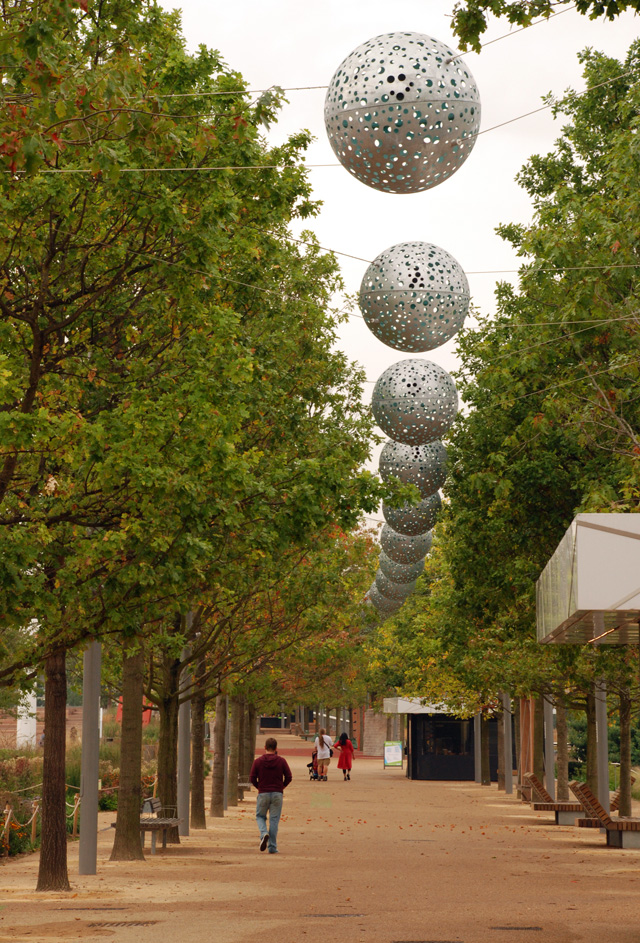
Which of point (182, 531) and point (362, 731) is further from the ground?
point (182, 531)

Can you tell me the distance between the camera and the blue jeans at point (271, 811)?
1828 centimetres

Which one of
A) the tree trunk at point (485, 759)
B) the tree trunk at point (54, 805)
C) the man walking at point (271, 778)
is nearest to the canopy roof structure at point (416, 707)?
the tree trunk at point (485, 759)

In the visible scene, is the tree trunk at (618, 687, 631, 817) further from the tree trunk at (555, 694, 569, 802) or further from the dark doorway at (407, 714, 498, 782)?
the dark doorway at (407, 714, 498, 782)

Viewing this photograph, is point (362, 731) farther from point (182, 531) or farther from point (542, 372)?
point (182, 531)

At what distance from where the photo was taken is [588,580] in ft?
31.1

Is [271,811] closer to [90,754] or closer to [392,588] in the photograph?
[90,754]

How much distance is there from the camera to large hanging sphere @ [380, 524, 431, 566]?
18984mm

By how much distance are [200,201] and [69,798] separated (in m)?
22.1

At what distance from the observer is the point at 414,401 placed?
1326 cm

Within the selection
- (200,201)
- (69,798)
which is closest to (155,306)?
(200,201)

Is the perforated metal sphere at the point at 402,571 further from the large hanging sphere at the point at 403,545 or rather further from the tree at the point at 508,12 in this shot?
the tree at the point at 508,12

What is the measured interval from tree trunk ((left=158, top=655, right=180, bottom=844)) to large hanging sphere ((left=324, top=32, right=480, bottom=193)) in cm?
1266

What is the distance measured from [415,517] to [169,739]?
6.03m

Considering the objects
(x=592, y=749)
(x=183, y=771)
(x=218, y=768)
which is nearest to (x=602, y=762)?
(x=592, y=749)
